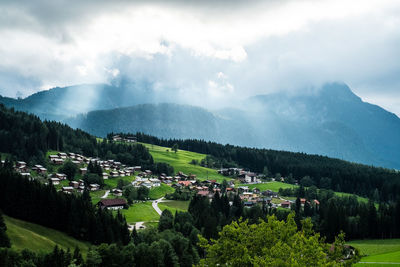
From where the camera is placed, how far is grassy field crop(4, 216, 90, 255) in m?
56.2

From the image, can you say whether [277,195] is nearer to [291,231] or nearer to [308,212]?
[308,212]

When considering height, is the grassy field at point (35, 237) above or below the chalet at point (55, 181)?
below

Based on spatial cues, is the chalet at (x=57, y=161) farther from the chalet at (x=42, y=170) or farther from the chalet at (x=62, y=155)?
the chalet at (x=42, y=170)

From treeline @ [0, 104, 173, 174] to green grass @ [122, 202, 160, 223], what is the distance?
53.3 metres

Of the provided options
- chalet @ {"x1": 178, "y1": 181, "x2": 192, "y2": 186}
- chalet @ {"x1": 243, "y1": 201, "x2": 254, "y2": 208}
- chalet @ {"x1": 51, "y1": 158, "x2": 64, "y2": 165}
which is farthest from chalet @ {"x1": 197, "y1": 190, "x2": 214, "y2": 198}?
chalet @ {"x1": 51, "y1": 158, "x2": 64, "y2": 165}

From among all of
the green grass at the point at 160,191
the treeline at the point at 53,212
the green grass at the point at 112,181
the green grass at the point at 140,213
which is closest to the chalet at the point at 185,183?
the green grass at the point at 160,191

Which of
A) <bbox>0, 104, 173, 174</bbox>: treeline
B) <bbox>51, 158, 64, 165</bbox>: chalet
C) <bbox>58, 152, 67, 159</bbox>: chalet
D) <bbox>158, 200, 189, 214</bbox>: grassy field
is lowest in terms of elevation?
<bbox>158, 200, 189, 214</bbox>: grassy field

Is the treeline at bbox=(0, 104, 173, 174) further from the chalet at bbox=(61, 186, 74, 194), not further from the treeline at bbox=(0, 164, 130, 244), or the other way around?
the treeline at bbox=(0, 164, 130, 244)

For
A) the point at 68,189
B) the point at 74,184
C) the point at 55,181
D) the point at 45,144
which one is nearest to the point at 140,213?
the point at 68,189

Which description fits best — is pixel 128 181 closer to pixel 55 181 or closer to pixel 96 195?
pixel 96 195

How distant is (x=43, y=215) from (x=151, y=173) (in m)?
106

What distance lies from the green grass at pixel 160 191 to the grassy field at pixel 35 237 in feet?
219

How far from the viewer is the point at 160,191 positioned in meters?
145

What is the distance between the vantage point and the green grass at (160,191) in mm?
138000
